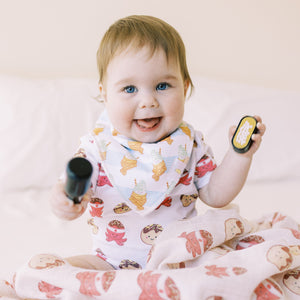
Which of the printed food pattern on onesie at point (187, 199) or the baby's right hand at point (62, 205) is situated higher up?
the baby's right hand at point (62, 205)

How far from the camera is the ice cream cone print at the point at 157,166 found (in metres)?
0.97

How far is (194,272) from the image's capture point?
30.7 inches

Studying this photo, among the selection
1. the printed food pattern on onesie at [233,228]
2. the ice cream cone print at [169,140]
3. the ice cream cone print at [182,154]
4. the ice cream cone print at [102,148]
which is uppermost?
the ice cream cone print at [169,140]

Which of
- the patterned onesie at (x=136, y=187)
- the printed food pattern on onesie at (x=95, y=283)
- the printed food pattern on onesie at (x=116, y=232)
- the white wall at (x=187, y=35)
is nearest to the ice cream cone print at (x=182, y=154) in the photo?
the patterned onesie at (x=136, y=187)

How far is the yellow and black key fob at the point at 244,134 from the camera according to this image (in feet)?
3.12

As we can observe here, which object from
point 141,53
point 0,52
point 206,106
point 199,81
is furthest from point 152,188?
point 0,52

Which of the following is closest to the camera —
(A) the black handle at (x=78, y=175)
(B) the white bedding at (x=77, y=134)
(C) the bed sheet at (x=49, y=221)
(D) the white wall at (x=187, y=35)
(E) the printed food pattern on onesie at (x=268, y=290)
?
(A) the black handle at (x=78, y=175)

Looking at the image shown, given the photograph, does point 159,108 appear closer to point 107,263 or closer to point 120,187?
point 120,187

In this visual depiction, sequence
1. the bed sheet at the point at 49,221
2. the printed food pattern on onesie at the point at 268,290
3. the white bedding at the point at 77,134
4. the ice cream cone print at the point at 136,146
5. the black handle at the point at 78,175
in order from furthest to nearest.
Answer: the white bedding at the point at 77,134 → the bed sheet at the point at 49,221 → the ice cream cone print at the point at 136,146 → the printed food pattern on onesie at the point at 268,290 → the black handle at the point at 78,175

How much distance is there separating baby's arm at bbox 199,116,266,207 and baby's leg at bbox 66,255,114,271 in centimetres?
29

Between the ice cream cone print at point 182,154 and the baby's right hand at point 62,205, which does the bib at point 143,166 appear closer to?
the ice cream cone print at point 182,154

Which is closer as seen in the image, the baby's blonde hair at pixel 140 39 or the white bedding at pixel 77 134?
the baby's blonde hair at pixel 140 39

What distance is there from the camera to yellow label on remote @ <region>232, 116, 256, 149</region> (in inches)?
37.5

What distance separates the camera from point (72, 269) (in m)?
0.86
